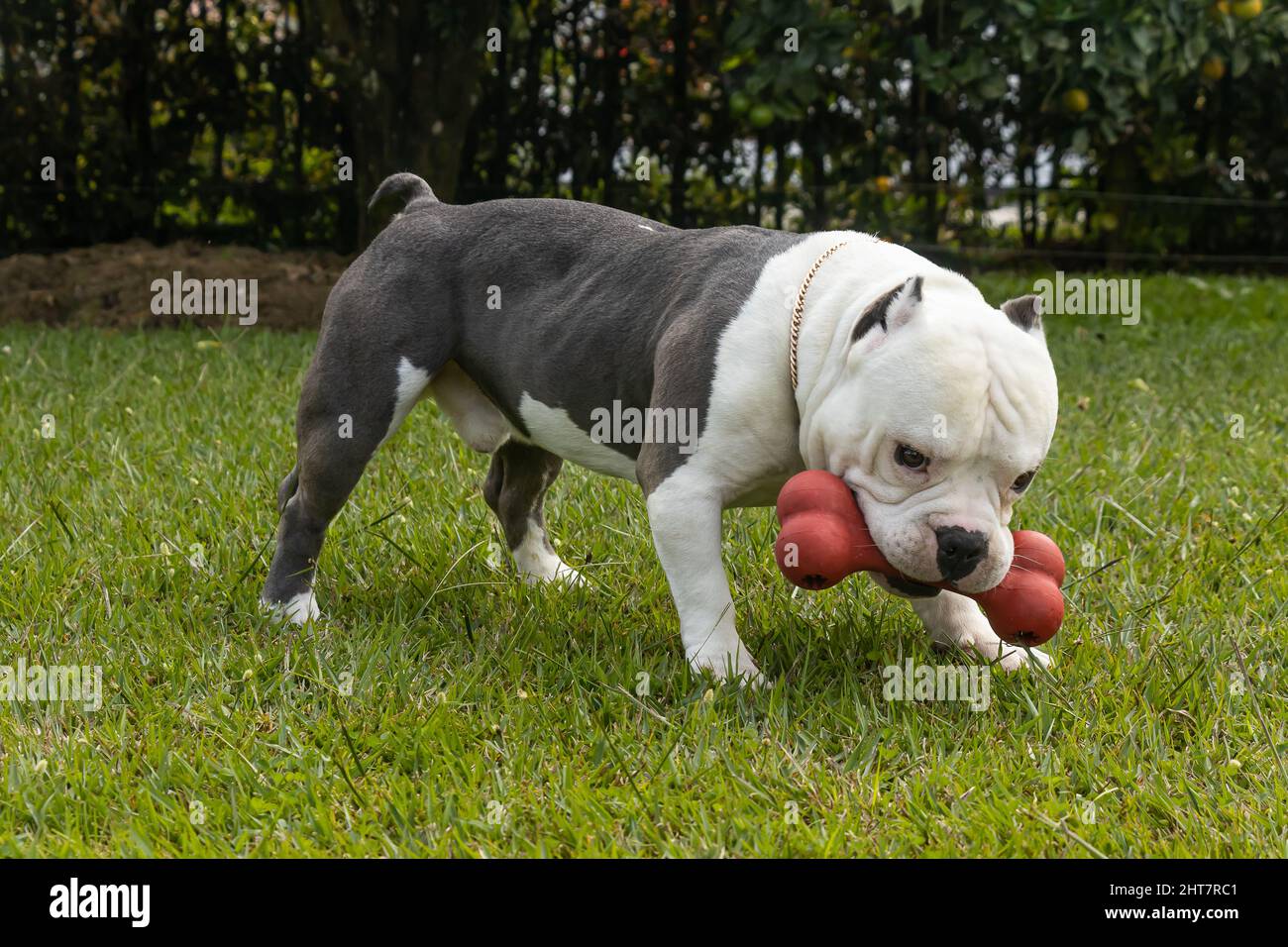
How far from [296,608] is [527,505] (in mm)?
759

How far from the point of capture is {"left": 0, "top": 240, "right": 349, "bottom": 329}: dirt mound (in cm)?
755

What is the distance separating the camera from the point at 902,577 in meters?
2.88

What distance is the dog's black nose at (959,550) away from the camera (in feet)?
8.82

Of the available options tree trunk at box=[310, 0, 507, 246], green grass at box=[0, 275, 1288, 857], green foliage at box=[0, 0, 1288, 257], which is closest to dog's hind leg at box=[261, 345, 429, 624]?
green grass at box=[0, 275, 1288, 857]

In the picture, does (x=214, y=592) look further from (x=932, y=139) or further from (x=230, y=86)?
(x=932, y=139)

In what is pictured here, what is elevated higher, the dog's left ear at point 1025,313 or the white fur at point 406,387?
the dog's left ear at point 1025,313

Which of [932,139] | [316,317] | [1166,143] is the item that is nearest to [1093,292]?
[932,139]

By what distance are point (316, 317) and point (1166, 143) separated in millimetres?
6274

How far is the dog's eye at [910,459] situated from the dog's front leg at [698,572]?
475mm

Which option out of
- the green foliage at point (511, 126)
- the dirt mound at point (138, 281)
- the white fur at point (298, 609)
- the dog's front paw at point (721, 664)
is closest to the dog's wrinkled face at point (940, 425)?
the dog's front paw at point (721, 664)

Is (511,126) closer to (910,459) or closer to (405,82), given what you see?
(405,82)

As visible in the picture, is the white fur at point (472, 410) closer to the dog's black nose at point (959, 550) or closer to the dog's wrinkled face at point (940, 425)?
the dog's wrinkled face at point (940, 425)

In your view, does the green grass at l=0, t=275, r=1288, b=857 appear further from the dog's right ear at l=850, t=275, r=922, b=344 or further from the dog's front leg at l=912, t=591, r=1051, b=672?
the dog's right ear at l=850, t=275, r=922, b=344

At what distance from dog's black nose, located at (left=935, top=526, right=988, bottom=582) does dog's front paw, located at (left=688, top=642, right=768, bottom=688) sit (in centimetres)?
55
